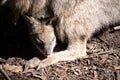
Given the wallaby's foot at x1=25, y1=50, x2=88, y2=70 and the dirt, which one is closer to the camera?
the dirt

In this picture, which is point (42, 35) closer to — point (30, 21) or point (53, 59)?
point (30, 21)

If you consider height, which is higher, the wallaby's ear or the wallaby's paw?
the wallaby's ear

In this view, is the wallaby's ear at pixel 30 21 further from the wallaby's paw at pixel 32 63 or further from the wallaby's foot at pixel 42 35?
the wallaby's paw at pixel 32 63

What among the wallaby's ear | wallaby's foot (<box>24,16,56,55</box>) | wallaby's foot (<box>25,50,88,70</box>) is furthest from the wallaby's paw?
the wallaby's ear

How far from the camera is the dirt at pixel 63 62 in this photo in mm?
5598

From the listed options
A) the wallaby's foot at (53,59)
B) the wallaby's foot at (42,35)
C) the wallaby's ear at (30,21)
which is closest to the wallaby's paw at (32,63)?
the wallaby's foot at (53,59)

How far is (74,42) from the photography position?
19.2 ft

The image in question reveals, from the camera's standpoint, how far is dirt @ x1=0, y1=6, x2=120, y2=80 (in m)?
5.60

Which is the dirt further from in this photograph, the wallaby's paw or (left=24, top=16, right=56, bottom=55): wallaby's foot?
(left=24, top=16, right=56, bottom=55): wallaby's foot

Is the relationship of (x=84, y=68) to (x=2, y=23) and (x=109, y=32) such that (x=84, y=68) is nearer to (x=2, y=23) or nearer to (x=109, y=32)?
(x=109, y=32)

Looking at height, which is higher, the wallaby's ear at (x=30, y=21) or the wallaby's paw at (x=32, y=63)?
the wallaby's ear at (x=30, y=21)

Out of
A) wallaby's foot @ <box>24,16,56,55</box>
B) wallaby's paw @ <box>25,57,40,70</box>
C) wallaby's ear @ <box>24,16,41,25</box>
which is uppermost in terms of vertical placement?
wallaby's ear @ <box>24,16,41,25</box>

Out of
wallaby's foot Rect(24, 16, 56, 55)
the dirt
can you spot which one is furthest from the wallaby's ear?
the dirt

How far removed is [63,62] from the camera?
5871mm
